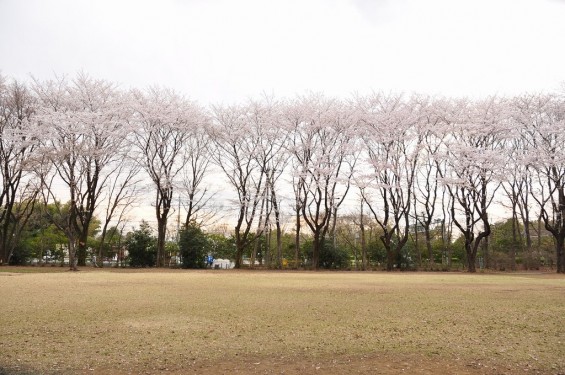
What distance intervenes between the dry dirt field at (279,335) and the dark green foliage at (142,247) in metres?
22.6

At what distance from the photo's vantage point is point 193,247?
32.3 metres

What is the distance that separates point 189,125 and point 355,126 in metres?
12.7

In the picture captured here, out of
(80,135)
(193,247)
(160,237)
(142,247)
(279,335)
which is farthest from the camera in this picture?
(142,247)

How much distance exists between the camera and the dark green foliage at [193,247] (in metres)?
32.4

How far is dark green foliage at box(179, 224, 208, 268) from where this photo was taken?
32.4 m

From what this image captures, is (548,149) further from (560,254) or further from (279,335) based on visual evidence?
(279,335)

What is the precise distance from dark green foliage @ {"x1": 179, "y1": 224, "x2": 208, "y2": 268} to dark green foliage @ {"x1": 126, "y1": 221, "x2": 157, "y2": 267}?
270 centimetres

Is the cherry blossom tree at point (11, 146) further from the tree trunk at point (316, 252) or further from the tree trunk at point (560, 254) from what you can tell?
the tree trunk at point (560, 254)

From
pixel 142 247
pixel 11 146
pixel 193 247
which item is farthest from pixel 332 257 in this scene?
pixel 11 146

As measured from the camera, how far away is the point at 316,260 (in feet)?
106

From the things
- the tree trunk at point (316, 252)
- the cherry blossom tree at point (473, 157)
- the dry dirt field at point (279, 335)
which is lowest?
the dry dirt field at point (279, 335)

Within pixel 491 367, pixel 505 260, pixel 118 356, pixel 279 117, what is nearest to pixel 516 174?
pixel 505 260

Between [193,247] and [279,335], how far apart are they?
2619 cm

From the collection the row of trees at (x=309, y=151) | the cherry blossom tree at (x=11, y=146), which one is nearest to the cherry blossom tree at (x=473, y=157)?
the row of trees at (x=309, y=151)
